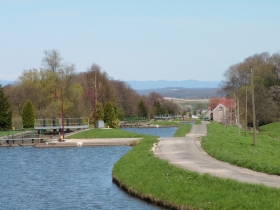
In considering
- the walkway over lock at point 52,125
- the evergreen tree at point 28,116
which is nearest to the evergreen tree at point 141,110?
the evergreen tree at point 28,116

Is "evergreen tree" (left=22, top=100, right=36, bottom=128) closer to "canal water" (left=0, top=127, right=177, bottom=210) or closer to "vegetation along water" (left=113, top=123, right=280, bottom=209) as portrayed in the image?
"canal water" (left=0, top=127, right=177, bottom=210)

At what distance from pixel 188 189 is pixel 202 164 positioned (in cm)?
632

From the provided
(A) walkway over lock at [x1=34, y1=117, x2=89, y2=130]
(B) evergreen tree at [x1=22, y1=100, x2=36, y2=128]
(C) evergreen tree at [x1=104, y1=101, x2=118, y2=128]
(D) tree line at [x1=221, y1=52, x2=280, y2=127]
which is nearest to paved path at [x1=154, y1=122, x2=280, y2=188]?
(A) walkway over lock at [x1=34, y1=117, x2=89, y2=130]

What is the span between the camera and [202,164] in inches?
1029

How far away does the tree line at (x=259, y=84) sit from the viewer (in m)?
93.4

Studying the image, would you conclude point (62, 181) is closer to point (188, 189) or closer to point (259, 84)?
point (188, 189)

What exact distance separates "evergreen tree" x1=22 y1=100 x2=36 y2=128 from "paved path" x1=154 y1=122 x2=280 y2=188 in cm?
4188

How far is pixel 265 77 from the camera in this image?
104 meters

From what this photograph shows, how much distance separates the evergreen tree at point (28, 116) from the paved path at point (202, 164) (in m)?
41.9

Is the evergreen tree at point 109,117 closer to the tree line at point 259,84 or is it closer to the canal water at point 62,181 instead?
the tree line at point 259,84

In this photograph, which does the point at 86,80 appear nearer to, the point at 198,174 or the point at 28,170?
the point at 28,170

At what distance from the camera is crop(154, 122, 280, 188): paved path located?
20.7 meters

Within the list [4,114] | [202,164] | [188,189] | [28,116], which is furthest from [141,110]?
[188,189]

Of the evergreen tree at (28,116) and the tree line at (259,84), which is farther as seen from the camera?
the tree line at (259,84)
